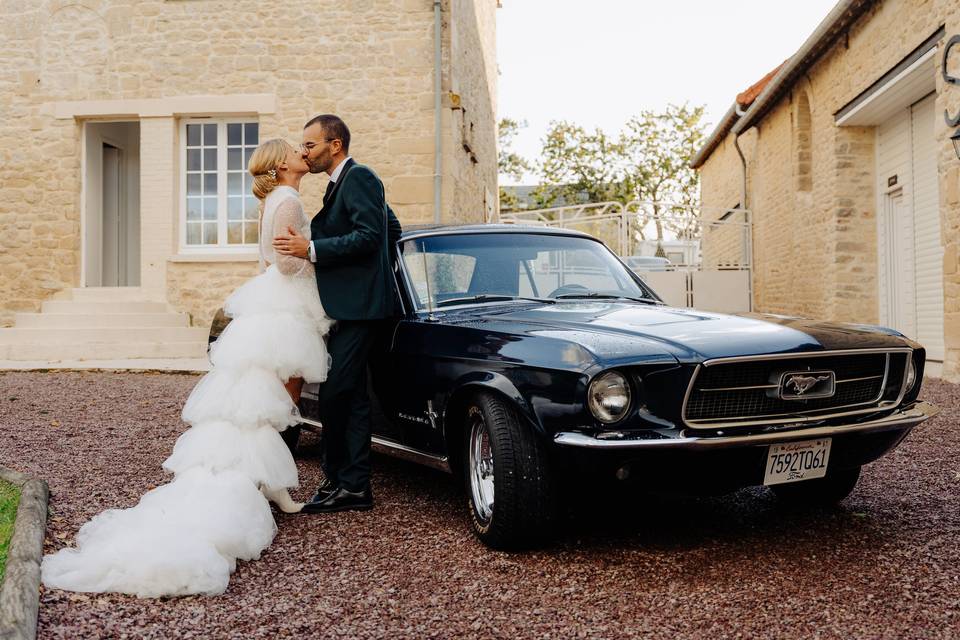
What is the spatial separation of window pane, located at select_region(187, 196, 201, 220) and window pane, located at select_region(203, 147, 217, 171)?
50 centimetres

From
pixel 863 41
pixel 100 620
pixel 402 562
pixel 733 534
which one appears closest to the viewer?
pixel 100 620

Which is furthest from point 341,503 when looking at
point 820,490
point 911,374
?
point 911,374

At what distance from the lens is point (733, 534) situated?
3689mm

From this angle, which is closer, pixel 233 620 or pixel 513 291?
pixel 233 620

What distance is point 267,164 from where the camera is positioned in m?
4.24

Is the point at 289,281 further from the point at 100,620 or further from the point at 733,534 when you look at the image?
the point at 733,534

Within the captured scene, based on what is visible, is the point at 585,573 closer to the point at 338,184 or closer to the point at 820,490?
the point at 820,490

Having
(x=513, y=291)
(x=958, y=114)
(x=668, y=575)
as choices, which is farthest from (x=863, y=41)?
(x=668, y=575)

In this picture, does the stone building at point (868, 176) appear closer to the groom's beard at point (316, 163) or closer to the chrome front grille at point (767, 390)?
the chrome front grille at point (767, 390)

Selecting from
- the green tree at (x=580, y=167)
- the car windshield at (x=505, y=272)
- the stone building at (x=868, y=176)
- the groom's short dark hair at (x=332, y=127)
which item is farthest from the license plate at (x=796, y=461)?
the green tree at (x=580, y=167)

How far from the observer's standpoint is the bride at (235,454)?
120 inches

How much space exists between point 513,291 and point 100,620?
2296 millimetres

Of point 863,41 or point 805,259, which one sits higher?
point 863,41

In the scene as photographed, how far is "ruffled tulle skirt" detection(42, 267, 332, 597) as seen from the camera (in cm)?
303
